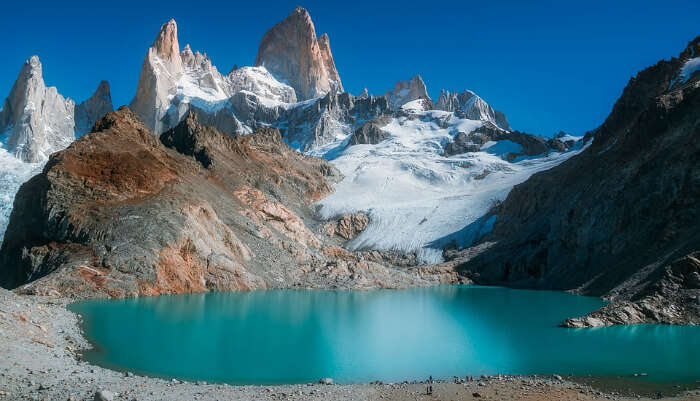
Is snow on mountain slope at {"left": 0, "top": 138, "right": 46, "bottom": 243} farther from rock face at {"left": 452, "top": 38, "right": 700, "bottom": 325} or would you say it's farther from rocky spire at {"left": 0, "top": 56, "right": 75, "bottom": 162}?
rock face at {"left": 452, "top": 38, "right": 700, "bottom": 325}

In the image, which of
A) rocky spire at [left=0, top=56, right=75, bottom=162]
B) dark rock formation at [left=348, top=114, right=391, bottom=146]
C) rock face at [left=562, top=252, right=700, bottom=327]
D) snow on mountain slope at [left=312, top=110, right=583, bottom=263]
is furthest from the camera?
dark rock formation at [left=348, top=114, right=391, bottom=146]

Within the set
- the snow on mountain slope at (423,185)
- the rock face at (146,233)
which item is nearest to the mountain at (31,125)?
the snow on mountain slope at (423,185)

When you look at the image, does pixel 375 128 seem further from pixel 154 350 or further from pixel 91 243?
pixel 154 350

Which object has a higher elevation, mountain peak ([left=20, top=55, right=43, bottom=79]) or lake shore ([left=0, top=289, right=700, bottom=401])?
mountain peak ([left=20, top=55, right=43, bottom=79])

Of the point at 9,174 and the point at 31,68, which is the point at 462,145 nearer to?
the point at 9,174

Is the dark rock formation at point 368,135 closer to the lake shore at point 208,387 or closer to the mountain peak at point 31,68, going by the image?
the mountain peak at point 31,68

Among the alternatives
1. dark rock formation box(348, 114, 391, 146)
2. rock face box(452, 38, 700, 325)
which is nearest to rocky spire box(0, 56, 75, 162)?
dark rock formation box(348, 114, 391, 146)

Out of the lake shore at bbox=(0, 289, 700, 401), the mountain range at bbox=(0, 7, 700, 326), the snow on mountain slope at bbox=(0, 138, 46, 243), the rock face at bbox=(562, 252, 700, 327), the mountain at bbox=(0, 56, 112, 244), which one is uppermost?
the mountain at bbox=(0, 56, 112, 244)
